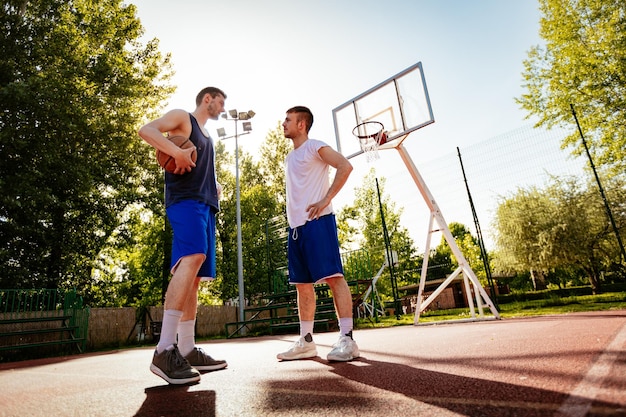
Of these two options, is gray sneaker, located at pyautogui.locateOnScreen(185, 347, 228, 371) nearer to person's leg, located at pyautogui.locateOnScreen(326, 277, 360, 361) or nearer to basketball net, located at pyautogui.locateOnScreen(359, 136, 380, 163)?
person's leg, located at pyautogui.locateOnScreen(326, 277, 360, 361)

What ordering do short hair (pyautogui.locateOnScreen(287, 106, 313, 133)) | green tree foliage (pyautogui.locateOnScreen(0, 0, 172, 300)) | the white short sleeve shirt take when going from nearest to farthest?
1. the white short sleeve shirt
2. short hair (pyautogui.locateOnScreen(287, 106, 313, 133))
3. green tree foliage (pyautogui.locateOnScreen(0, 0, 172, 300))

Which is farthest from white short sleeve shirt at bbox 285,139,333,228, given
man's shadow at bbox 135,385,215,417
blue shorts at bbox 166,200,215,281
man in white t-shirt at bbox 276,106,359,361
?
man's shadow at bbox 135,385,215,417

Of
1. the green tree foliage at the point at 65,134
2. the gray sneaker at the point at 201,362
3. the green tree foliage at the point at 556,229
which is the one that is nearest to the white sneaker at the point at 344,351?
the gray sneaker at the point at 201,362

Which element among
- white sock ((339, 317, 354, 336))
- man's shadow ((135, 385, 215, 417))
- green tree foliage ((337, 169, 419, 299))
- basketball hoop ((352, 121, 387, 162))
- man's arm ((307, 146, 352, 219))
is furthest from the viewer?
green tree foliage ((337, 169, 419, 299))

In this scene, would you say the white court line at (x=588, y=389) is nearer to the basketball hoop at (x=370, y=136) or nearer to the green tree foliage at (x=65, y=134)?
the basketball hoop at (x=370, y=136)

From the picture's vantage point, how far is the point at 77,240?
13.0 metres

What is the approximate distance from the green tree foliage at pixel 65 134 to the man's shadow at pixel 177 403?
462 inches

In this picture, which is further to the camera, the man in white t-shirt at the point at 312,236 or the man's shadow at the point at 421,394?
the man in white t-shirt at the point at 312,236

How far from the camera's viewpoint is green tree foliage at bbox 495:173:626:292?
50.8 ft

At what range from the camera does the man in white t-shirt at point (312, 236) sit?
2.63 metres

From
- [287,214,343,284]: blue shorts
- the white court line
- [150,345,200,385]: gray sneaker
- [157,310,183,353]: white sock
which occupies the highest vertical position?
[287,214,343,284]: blue shorts

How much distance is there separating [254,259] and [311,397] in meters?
20.3

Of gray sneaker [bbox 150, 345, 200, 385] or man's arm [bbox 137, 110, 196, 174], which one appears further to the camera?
man's arm [bbox 137, 110, 196, 174]

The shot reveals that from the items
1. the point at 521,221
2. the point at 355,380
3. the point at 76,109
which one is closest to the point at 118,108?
the point at 76,109
